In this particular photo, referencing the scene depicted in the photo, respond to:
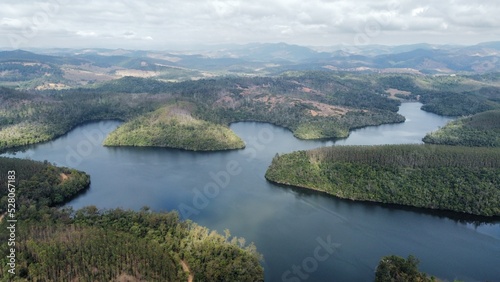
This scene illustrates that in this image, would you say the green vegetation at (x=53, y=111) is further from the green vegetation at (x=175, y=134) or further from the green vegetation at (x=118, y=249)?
the green vegetation at (x=118, y=249)

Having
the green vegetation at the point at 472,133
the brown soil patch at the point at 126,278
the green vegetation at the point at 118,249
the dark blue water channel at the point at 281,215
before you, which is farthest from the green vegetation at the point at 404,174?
the brown soil patch at the point at 126,278

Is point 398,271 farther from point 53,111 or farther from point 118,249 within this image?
point 53,111

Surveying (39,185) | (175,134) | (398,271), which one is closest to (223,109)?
(175,134)

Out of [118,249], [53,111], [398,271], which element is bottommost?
[398,271]

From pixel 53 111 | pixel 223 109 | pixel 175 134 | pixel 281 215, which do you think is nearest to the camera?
pixel 281 215

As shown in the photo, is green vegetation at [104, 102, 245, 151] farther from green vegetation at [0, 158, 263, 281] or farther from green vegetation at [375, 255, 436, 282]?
green vegetation at [375, 255, 436, 282]

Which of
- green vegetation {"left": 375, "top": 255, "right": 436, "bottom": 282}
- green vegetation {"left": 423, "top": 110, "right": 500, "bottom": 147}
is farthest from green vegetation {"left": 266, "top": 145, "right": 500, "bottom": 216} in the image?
green vegetation {"left": 423, "top": 110, "right": 500, "bottom": 147}

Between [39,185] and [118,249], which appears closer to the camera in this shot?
[118,249]
